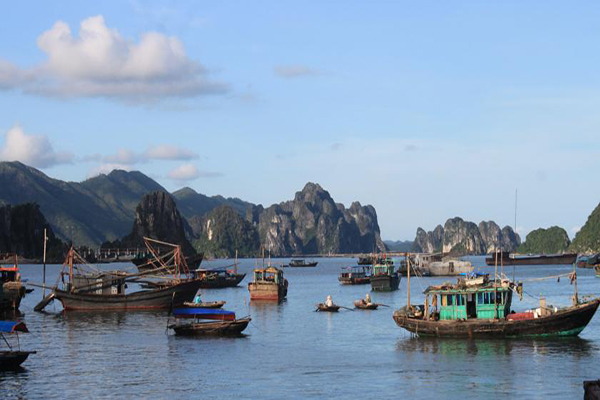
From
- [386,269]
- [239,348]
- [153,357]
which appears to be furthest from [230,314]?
[386,269]

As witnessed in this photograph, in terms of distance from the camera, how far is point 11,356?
5328 cm

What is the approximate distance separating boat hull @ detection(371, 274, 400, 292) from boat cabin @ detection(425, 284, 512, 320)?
7643 centimetres

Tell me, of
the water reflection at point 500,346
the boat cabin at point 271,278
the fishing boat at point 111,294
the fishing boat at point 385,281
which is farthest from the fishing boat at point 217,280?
the water reflection at point 500,346

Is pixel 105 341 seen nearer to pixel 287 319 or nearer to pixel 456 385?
pixel 287 319

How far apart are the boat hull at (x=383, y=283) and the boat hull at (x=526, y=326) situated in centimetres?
7653

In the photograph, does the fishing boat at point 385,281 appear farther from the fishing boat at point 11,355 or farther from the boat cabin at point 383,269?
the fishing boat at point 11,355

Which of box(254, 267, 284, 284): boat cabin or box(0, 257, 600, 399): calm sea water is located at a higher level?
box(254, 267, 284, 284): boat cabin

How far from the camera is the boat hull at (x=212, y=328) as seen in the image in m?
72.4

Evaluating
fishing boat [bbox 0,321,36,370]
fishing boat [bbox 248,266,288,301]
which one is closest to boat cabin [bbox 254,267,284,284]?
fishing boat [bbox 248,266,288,301]

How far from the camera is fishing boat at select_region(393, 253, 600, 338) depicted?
65.4 m

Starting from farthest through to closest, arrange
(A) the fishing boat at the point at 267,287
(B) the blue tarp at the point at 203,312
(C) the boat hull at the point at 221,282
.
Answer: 1. (C) the boat hull at the point at 221,282
2. (A) the fishing boat at the point at 267,287
3. (B) the blue tarp at the point at 203,312

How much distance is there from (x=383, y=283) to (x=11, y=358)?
9665cm

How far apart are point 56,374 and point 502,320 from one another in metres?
33.7

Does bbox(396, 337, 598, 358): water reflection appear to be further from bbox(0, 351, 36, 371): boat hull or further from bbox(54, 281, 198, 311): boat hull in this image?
bbox(54, 281, 198, 311): boat hull
